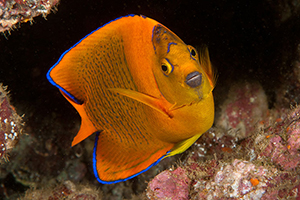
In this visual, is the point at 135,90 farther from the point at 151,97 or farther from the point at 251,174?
the point at 251,174

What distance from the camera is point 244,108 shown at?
13.7 feet

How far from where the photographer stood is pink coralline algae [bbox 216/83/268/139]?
4094 mm

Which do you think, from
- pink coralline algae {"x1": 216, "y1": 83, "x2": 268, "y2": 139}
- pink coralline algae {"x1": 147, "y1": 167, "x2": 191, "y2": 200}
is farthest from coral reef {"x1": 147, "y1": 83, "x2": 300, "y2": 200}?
pink coralline algae {"x1": 216, "y1": 83, "x2": 268, "y2": 139}

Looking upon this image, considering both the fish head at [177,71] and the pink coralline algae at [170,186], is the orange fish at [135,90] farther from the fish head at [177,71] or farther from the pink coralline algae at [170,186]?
the pink coralline algae at [170,186]

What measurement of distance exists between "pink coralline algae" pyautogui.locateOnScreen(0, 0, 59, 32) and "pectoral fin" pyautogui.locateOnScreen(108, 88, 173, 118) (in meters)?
0.94

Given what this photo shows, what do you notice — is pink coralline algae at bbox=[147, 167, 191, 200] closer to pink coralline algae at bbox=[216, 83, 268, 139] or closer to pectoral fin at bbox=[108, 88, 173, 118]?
pectoral fin at bbox=[108, 88, 173, 118]

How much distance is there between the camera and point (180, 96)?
136cm

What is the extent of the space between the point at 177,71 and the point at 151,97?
26 cm

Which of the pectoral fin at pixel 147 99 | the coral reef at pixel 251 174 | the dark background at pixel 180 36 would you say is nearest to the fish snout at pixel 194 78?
the pectoral fin at pixel 147 99

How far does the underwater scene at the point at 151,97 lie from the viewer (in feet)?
4.91

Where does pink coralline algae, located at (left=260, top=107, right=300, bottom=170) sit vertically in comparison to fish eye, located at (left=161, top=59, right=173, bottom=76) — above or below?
below

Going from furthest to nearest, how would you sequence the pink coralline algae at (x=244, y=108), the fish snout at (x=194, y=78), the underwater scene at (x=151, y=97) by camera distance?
1. the pink coralline algae at (x=244, y=108)
2. the underwater scene at (x=151, y=97)
3. the fish snout at (x=194, y=78)

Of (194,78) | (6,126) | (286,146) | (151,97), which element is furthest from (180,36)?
(6,126)

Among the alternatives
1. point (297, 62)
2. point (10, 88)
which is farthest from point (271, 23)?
point (10, 88)
